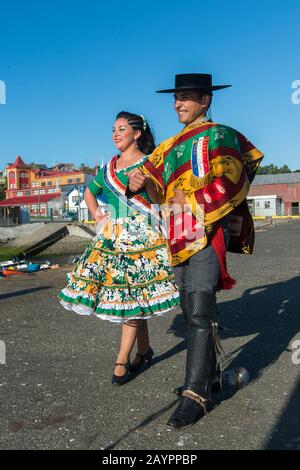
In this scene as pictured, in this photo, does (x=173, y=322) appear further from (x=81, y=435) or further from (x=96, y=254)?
(x=81, y=435)

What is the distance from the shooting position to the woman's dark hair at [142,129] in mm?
4136

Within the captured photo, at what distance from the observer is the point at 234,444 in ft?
9.04

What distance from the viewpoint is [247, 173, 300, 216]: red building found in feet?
243

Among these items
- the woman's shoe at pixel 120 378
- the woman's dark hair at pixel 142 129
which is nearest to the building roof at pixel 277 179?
the woman's dark hair at pixel 142 129

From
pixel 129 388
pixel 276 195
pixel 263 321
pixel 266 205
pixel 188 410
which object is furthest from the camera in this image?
pixel 276 195

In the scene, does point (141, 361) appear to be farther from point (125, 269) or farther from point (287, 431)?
point (287, 431)

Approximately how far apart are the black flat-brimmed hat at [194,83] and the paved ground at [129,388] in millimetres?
2069

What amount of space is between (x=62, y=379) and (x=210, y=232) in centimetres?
167

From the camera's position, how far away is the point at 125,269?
389 centimetres

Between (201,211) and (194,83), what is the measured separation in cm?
87

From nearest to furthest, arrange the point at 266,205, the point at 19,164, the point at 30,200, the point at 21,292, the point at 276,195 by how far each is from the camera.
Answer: the point at 21,292 < the point at 266,205 < the point at 276,195 < the point at 30,200 < the point at 19,164

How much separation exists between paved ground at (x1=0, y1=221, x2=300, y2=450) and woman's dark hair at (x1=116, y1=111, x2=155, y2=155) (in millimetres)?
1799

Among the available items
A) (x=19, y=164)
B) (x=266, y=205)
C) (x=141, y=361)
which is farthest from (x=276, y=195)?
(x=141, y=361)

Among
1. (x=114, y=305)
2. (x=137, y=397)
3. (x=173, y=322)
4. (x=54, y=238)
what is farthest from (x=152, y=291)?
(x=54, y=238)
